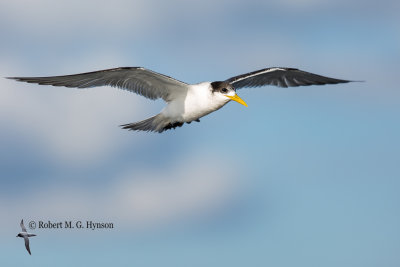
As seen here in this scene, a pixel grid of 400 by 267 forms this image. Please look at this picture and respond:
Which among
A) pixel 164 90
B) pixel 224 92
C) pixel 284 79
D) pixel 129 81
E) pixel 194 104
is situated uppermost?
pixel 284 79

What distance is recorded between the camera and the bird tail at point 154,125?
17203mm

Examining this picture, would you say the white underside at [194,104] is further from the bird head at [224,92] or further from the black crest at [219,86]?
the black crest at [219,86]

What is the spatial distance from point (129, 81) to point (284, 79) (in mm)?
5813

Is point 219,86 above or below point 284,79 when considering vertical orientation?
below

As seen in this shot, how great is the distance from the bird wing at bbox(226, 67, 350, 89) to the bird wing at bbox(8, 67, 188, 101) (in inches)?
111

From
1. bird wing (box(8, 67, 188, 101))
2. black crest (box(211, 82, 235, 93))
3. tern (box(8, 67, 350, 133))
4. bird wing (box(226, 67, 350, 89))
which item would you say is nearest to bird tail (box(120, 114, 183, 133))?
tern (box(8, 67, 350, 133))

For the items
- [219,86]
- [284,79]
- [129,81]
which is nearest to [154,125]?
[129,81]

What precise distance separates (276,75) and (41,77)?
25.8 ft

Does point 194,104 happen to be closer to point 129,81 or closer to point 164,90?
point 164,90

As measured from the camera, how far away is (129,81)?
1661cm

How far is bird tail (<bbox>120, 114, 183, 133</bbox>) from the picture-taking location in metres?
17.2

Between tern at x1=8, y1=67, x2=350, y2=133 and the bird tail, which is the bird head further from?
the bird tail

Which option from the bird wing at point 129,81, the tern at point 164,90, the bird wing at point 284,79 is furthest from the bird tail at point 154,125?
the bird wing at point 284,79

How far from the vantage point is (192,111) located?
16.4 metres
